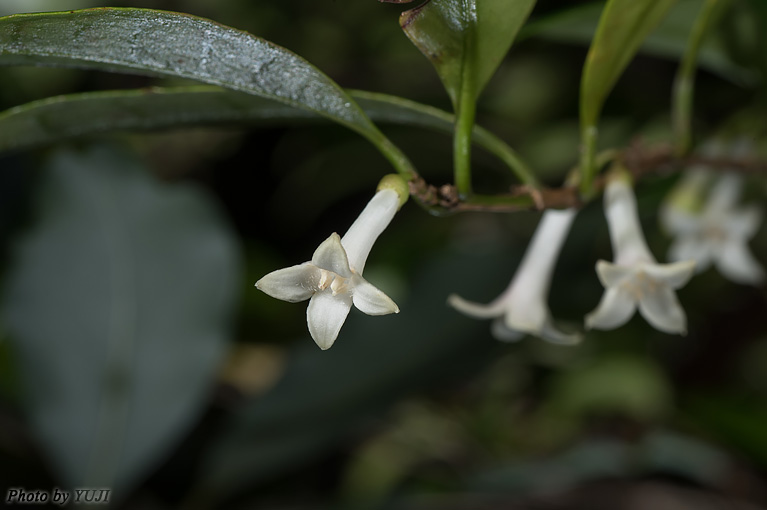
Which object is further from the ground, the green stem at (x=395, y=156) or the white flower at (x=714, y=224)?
the white flower at (x=714, y=224)

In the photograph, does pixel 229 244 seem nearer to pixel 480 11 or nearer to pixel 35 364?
pixel 35 364

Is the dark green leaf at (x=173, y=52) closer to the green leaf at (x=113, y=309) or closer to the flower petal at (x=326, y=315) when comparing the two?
the flower petal at (x=326, y=315)

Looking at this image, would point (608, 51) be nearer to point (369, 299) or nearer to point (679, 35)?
point (369, 299)

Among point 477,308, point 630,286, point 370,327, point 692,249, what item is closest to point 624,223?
point 630,286

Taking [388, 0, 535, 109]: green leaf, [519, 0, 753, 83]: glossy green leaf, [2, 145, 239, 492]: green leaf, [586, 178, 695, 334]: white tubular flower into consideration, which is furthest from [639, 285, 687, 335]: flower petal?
[2, 145, 239, 492]: green leaf

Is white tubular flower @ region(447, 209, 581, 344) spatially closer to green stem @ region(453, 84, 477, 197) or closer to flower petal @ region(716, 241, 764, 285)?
green stem @ region(453, 84, 477, 197)

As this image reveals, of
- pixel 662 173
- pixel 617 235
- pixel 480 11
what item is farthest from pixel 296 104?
pixel 662 173

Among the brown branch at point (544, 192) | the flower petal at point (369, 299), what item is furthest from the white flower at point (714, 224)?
the flower petal at point (369, 299)
